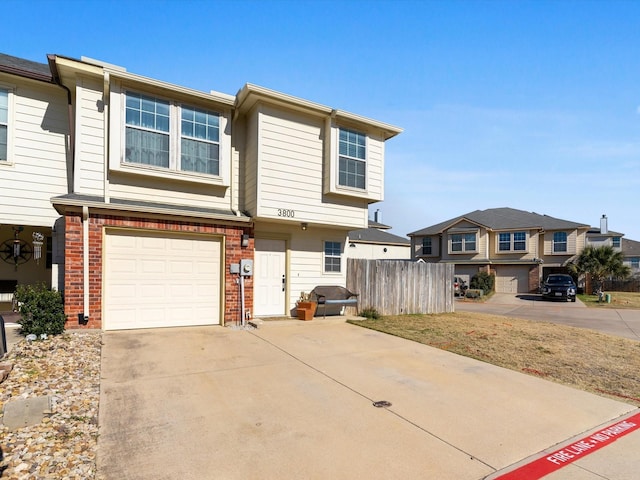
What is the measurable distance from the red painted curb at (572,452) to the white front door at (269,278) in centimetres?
791

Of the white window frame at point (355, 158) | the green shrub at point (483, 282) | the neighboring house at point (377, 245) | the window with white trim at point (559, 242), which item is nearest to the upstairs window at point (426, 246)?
the neighboring house at point (377, 245)

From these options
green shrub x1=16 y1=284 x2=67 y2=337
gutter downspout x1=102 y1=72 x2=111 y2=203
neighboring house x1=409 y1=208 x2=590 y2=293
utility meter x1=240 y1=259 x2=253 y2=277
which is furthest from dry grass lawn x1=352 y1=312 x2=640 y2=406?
neighboring house x1=409 y1=208 x2=590 y2=293

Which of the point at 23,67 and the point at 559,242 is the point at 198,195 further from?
the point at 559,242

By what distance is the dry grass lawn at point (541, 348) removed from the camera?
600cm

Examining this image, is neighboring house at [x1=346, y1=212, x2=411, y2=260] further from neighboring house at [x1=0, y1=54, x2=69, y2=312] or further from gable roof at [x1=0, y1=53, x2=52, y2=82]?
gable roof at [x1=0, y1=53, x2=52, y2=82]

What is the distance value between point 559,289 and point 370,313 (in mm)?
18231

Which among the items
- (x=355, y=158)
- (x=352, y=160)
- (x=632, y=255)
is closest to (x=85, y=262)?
(x=352, y=160)

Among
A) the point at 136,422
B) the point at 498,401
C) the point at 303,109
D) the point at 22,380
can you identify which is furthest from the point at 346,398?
the point at 303,109

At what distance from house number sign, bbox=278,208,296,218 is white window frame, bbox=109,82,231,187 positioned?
61.8 inches

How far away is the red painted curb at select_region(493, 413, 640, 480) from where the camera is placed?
3.22 meters

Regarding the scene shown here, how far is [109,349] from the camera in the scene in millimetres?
6648

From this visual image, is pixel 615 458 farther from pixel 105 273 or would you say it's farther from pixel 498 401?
pixel 105 273

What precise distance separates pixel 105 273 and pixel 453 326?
9253 mm

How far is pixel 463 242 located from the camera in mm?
31438
